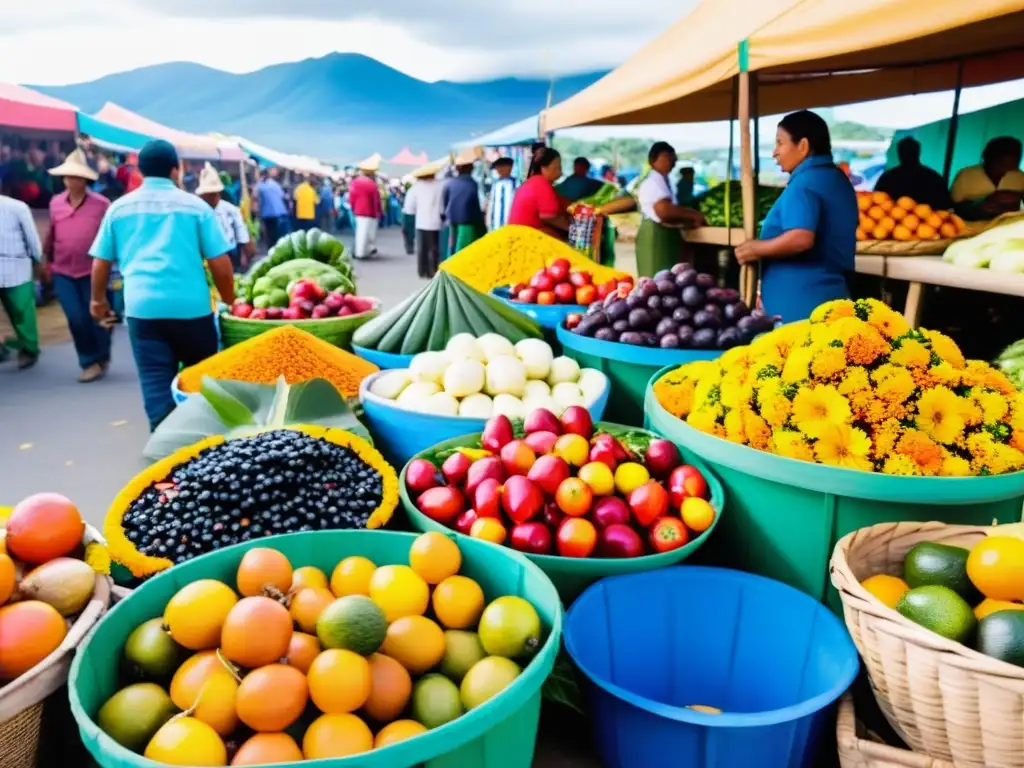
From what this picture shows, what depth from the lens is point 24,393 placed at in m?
5.87

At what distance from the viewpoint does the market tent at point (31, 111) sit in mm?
8852

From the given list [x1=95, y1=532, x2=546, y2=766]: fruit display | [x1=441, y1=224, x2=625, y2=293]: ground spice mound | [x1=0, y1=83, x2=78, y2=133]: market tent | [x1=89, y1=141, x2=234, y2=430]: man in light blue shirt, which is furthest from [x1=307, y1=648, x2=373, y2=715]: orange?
[x1=0, y1=83, x2=78, y2=133]: market tent

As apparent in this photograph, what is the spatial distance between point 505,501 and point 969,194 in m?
6.88

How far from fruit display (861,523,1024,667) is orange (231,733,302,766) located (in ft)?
3.75

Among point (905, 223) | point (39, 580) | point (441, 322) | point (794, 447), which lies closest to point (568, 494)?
point (794, 447)

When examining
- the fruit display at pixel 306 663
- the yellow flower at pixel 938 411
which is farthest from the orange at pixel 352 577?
the yellow flower at pixel 938 411

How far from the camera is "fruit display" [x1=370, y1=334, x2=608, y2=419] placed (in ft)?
8.43

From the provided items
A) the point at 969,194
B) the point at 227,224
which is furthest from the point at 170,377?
the point at 969,194

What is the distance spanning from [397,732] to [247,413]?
1658 mm

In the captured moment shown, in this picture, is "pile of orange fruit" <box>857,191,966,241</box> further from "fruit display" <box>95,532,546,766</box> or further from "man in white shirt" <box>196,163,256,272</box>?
"man in white shirt" <box>196,163,256,272</box>

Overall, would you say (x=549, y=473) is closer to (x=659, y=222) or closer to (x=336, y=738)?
(x=336, y=738)

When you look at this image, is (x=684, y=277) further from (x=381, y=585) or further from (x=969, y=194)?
(x=969, y=194)

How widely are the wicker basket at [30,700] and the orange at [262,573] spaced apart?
10.8 inches

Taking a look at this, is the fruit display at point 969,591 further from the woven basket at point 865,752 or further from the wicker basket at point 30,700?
→ the wicker basket at point 30,700
